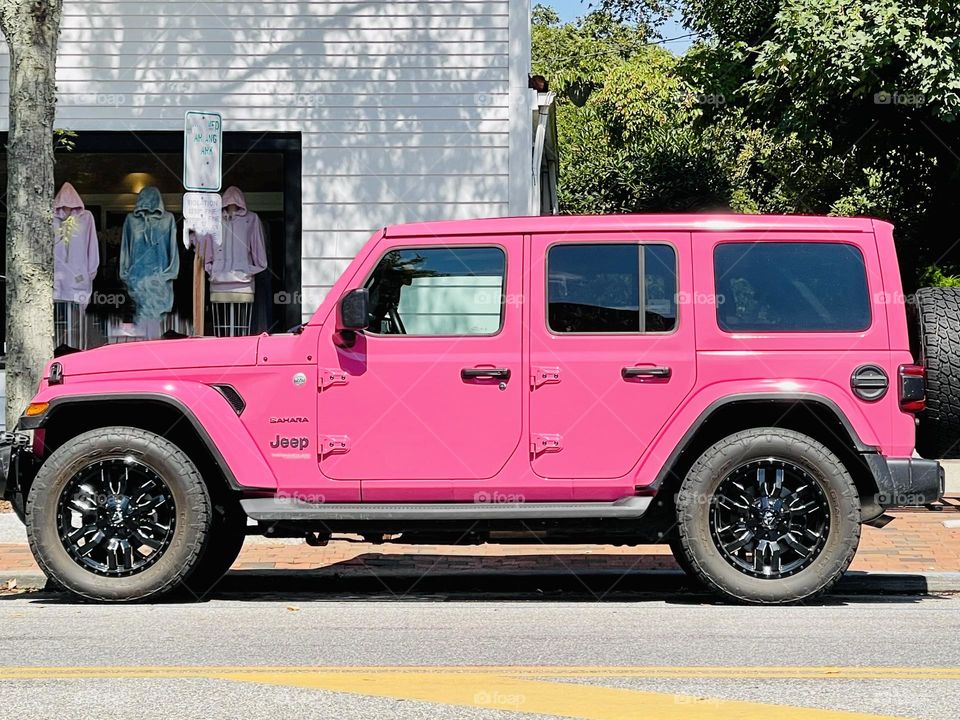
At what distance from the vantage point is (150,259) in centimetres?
1647

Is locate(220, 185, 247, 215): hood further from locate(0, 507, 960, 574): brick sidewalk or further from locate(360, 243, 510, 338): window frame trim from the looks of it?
locate(360, 243, 510, 338): window frame trim

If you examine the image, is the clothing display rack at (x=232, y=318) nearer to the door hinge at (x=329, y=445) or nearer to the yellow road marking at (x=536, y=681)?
the door hinge at (x=329, y=445)

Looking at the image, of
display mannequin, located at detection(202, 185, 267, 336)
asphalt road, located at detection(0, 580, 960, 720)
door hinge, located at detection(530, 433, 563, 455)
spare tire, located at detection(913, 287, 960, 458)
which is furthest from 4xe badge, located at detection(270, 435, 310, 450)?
display mannequin, located at detection(202, 185, 267, 336)

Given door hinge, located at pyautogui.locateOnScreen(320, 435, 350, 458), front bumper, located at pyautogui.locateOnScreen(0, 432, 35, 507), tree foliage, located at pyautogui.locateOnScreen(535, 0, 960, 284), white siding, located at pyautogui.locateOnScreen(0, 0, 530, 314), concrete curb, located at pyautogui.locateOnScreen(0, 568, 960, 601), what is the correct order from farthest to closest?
1. tree foliage, located at pyautogui.locateOnScreen(535, 0, 960, 284)
2. white siding, located at pyautogui.locateOnScreen(0, 0, 530, 314)
3. concrete curb, located at pyautogui.locateOnScreen(0, 568, 960, 601)
4. front bumper, located at pyautogui.locateOnScreen(0, 432, 35, 507)
5. door hinge, located at pyautogui.locateOnScreen(320, 435, 350, 458)

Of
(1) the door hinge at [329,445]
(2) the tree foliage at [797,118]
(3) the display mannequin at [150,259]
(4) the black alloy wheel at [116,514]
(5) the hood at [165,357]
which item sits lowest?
(4) the black alloy wheel at [116,514]

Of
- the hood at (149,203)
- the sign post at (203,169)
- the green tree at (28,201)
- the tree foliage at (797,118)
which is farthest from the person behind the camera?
the tree foliage at (797,118)

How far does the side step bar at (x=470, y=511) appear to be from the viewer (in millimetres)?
8078

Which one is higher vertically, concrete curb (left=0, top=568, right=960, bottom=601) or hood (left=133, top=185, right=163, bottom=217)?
hood (left=133, top=185, right=163, bottom=217)

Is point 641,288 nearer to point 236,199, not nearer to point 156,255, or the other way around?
point 236,199

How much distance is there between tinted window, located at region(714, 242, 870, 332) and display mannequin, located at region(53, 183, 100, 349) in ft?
32.7

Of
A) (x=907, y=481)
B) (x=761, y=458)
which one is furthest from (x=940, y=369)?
(x=761, y=458)

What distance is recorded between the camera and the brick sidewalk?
9.65 meters

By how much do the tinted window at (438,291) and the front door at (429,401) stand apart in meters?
0.01

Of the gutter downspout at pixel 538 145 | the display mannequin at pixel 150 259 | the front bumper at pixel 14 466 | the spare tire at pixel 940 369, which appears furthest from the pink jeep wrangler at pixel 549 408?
the gutter downspout at pixel 538 145
